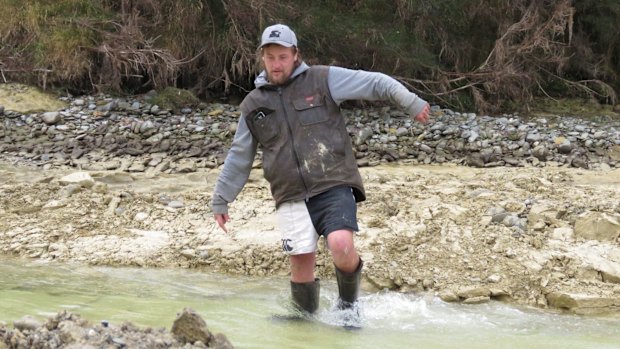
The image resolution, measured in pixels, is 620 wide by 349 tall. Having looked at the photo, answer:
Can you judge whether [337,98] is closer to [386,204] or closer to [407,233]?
[407,233]

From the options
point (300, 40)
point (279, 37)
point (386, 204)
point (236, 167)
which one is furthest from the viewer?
point (300, 40)

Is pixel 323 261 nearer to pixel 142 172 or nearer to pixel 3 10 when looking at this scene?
pixel 142 172

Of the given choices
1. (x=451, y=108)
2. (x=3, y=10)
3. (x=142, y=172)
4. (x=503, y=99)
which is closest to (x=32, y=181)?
(x=142, y=172)

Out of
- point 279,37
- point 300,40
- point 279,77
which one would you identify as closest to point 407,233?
point 279,77

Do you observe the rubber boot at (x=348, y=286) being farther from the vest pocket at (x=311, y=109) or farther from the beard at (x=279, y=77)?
the beard at (x=279, y=77)

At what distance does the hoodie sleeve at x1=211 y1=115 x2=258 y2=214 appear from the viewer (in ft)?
16.1

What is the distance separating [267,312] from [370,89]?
1547 millimetres

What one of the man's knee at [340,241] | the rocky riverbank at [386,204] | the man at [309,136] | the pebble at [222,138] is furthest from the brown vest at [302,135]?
the pebble at [222,138]

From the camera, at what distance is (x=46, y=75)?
1188 centimetres

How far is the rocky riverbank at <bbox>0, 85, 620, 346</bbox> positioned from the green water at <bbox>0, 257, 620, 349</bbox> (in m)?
0.30

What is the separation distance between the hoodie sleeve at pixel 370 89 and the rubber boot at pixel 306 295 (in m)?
1.12

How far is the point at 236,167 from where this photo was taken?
4977mm

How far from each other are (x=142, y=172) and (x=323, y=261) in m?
3.73

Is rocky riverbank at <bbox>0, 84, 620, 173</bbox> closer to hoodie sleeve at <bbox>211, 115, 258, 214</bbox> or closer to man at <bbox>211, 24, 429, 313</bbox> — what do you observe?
hoodie sleeve at <bbox>211, 115, 258, 214</bbox>
